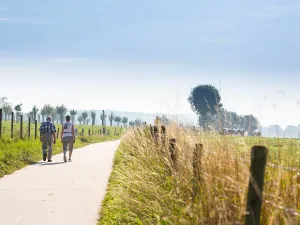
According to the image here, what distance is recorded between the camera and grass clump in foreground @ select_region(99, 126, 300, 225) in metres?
4.58

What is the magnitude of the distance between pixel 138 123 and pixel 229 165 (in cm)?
1676

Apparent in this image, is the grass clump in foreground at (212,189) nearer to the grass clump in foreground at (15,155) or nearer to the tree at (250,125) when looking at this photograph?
the tree at (250,125)

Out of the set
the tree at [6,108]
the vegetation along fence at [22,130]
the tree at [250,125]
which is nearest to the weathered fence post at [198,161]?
the tree at [250,125]

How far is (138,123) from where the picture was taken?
862 inches

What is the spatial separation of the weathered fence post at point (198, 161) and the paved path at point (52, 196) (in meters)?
2.24

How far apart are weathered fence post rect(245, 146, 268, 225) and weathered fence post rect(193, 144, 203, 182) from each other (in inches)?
88.6

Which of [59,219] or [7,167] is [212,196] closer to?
[59,219]

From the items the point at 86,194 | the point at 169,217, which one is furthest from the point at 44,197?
the point at 169,217

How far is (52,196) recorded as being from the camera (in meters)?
9.99

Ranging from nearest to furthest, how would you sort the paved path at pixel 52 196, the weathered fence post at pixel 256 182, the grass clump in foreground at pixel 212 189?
the weathered fence post at pixel 256 182
the grass clump in foreground at pixel 212 189
the paved path at pixel 52 196

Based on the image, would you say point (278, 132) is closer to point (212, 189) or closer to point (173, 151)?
point (212, 189)

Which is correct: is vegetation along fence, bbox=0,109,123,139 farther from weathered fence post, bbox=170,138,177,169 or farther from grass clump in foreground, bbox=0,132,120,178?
weathered fence post, bbox=170,138,177,169

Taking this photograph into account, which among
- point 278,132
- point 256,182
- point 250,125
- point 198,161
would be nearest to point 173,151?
point 198,161

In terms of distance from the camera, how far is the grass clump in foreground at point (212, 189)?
4.58 metres
